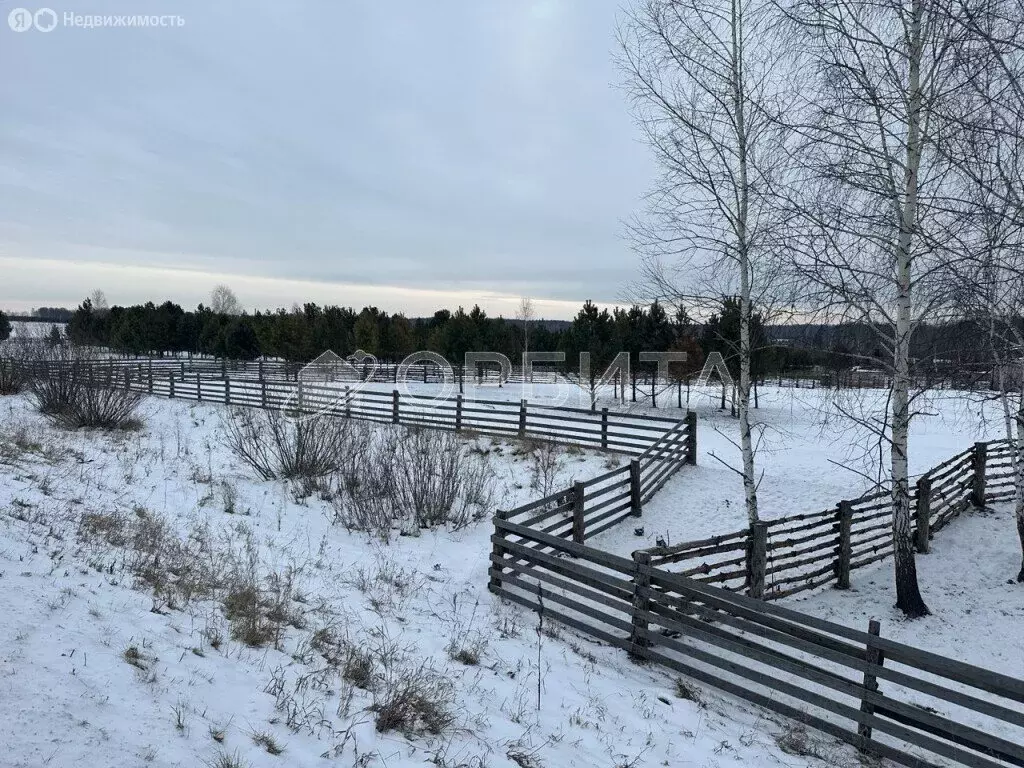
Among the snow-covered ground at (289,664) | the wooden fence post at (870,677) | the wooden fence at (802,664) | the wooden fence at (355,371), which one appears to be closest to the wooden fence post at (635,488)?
the snow-covered ground at (289,664)

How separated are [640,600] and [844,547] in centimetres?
488

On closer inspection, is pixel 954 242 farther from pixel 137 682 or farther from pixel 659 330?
pixel 659 330

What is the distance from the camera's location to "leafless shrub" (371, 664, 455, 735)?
423cm

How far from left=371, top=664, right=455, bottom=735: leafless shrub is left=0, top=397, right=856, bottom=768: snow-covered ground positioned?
26 millimetres

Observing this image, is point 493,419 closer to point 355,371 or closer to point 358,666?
point 358,666

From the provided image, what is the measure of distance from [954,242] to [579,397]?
3338 centimetres

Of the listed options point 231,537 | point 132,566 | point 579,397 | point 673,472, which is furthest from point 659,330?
point 132,566

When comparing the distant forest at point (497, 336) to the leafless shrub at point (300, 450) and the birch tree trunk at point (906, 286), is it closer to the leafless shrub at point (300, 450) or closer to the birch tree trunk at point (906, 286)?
the birch tree trunk at point (906, 286)

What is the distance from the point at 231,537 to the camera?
27.5ft

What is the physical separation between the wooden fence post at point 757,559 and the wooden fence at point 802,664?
0.91 m

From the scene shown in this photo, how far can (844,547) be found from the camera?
9.14 metres

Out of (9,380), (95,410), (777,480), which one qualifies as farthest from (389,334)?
(777,480)

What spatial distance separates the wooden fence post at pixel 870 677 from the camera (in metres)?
4.83

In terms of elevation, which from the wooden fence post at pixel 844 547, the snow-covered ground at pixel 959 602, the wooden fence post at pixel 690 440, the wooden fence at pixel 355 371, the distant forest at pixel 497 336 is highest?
the distant forest at pixel 497 336
